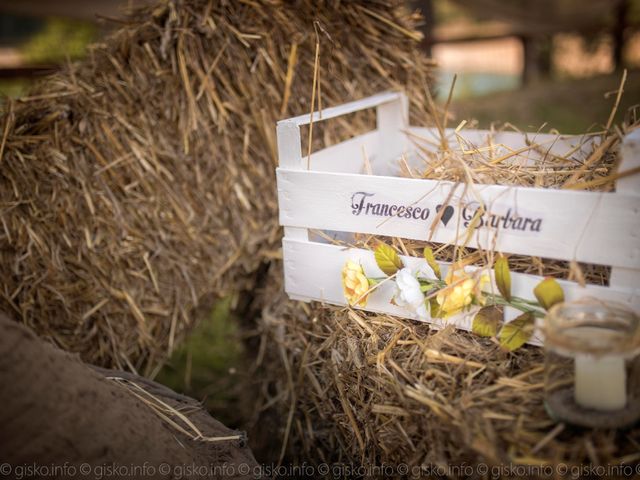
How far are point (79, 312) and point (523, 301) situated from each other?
142cm

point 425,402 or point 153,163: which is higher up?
point 153,163

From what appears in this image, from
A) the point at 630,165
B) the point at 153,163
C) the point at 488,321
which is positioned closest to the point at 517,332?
the point at 488,321

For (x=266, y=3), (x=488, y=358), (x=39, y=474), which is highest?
(x=266, y=3)

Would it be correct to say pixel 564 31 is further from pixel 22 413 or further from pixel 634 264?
pixel 22 413

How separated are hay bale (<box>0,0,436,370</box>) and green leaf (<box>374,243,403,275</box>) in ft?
2.52

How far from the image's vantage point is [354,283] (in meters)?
1.69

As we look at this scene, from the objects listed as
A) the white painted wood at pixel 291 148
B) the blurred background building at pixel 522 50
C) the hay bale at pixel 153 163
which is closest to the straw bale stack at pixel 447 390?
the white painted wood at pixel 291 148

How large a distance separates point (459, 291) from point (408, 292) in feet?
0.40

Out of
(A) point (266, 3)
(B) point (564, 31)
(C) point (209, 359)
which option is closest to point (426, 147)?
(A) point (266, 3)

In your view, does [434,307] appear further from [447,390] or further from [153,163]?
[153,163]

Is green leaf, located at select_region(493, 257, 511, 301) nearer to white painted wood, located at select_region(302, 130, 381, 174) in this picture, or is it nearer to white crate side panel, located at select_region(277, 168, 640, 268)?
white crate side panel, located at select_region(277, 168, 640, 268)

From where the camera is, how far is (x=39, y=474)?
1300 millimetres
